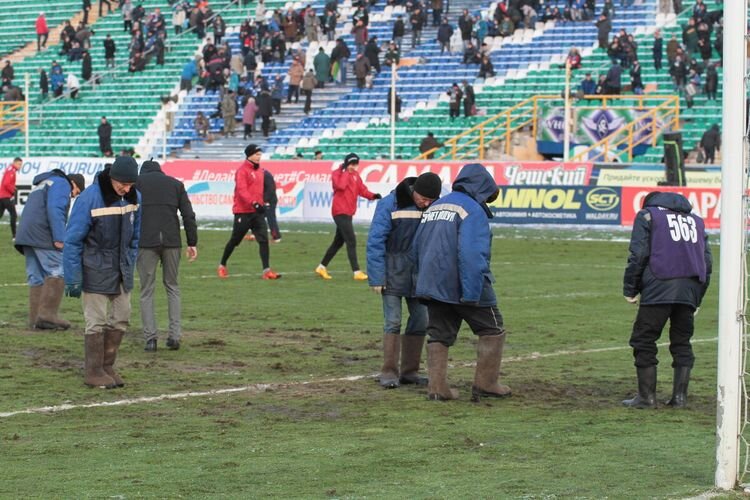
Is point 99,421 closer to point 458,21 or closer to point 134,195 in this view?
point 134,195

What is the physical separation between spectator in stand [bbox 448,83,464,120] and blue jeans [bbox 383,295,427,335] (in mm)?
30627

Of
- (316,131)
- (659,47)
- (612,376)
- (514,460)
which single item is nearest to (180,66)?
(316,131)

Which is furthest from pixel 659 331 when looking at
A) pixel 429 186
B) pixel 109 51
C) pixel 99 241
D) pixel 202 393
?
pixel 109 51

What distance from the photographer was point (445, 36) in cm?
4622

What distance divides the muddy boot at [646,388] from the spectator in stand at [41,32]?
160ft

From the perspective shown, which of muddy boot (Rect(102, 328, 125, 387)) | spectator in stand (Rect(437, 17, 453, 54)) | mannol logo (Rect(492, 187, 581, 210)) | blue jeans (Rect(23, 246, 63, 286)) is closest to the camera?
muddy boot (Rect(102, 328, 125, 387))

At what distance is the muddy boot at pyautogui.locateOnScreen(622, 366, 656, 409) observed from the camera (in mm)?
11297

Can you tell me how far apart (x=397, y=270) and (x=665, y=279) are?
237 centimetres

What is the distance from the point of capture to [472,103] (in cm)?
4288

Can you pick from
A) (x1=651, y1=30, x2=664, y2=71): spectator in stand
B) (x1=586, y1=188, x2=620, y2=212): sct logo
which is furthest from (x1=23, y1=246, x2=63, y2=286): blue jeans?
(x1=651, y1=30, x2=664, y2=71): spectator in stand

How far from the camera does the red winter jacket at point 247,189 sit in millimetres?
21906

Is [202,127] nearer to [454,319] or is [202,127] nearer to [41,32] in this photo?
[41,32]

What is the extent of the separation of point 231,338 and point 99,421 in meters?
4.97

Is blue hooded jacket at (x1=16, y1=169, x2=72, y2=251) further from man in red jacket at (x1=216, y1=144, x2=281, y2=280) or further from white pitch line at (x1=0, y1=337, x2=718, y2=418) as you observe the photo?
man in red jacket at (x1=216, y1=144, x2=281, y2=280)
